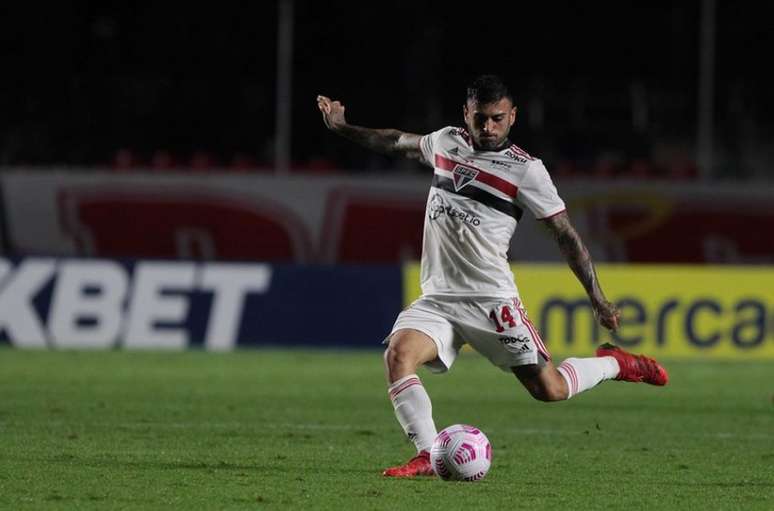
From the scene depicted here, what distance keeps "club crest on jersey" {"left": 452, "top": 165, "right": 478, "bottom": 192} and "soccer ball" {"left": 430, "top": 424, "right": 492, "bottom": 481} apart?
1260 millimetres

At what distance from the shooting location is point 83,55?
25562mm

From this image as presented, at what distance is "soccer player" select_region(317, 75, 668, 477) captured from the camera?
816cm

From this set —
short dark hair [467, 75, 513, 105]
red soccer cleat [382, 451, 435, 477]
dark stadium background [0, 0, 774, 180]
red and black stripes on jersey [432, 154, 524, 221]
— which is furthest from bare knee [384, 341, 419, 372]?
dark stadium background [0, 0, 774, 180]

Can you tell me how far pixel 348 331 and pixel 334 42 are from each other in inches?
311

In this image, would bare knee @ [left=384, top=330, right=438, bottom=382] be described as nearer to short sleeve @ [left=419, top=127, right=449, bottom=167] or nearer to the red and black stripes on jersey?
the red and black stripes on jersey

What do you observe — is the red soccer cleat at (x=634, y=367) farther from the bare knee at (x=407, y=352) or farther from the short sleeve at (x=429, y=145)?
the short sleeve at (x=429, y=145)

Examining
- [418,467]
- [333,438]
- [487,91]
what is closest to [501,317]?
[418,467]

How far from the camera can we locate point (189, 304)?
18.9 m

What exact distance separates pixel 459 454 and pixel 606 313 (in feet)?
3.42

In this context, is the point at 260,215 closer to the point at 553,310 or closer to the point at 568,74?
the point at 553,310

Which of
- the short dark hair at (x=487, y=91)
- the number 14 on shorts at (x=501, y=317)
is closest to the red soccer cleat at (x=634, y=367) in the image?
the number 14 on shorts at (x=501, y=317)

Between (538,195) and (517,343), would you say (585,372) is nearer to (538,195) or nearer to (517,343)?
(517,343)

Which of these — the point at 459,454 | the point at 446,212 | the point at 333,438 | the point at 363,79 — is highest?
the point at 446,212

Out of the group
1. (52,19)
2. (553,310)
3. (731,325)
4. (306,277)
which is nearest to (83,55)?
(52,19)
